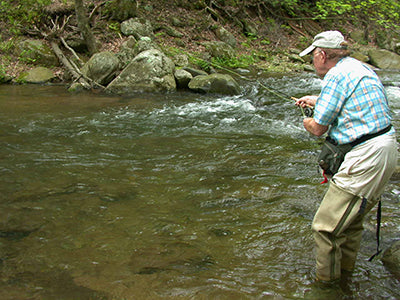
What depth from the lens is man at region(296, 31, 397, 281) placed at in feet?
8.64

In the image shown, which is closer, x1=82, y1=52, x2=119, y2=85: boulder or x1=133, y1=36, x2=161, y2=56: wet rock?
x1=82, y1=52, x2=119, y2=85: boulder

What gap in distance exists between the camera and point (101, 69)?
1273 cm

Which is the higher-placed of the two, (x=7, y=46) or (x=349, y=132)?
(x=7, y=46)

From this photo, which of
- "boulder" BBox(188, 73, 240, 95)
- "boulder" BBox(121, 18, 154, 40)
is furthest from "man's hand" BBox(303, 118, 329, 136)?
"boulder" BBox(121, 18, 154, 40)

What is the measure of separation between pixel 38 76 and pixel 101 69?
2.60 meters

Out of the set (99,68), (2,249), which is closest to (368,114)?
(2,249)

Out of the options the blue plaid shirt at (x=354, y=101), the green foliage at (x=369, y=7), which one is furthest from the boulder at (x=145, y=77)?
the green foliage at (x=369, y=7)

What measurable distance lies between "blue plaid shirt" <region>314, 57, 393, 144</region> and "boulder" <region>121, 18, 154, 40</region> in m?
14.5

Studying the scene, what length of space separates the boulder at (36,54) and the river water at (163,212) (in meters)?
6.27

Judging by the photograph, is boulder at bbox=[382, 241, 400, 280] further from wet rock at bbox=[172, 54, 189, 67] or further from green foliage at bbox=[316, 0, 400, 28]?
green foliage at bbox=[316, 0, 400, 28]

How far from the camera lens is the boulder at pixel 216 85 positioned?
12.0 m

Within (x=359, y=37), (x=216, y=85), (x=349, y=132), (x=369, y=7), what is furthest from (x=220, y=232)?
(x=359, y=37)

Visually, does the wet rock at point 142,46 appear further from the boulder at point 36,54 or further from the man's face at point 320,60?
the man's face at point 320,60

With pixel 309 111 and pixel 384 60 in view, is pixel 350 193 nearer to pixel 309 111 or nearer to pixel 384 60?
pixel 309 111
